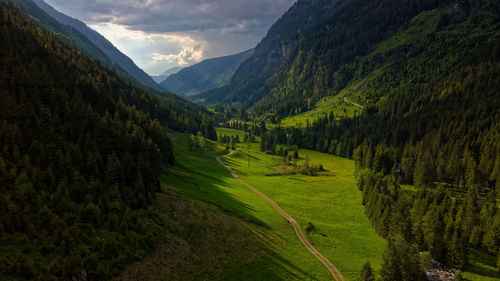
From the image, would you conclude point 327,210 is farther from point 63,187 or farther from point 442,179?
point 63,187

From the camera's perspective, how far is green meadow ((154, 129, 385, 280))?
53.1 metres

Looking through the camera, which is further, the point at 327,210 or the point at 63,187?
the point at 327,210

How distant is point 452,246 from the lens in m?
66.1

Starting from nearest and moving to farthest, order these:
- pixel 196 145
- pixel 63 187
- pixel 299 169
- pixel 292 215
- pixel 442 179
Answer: pixel 63 187
pixel 292 215
pixel 442 179
pixel 196 145
pixel 299 169

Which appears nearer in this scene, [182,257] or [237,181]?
[182,257]

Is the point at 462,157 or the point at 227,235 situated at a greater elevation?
the point at 462,157

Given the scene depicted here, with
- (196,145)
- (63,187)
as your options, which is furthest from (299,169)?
(63,187)

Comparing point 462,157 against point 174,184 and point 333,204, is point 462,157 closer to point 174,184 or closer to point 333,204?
point 333,204

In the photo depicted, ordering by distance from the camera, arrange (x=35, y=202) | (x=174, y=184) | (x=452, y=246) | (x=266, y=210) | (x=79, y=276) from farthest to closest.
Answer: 1. (x=266, y=210)
2. (x=174, y=184)
3. (x=452, y=246)
4. (x=35, y=202)
5. (x=79, y=276)

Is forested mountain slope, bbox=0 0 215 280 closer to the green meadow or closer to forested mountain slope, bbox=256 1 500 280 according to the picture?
the green meadow

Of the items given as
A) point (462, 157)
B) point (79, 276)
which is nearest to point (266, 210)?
point (79, 276)

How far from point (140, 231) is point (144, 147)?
3033cm

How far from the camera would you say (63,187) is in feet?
129

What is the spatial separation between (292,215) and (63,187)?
6650 centimetres
